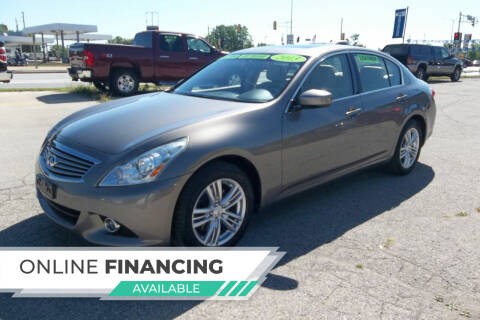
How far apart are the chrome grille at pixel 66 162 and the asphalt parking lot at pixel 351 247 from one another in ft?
2.15

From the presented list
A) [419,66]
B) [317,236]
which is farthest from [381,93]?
[419,66]

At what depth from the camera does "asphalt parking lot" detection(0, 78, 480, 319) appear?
270 centimetres

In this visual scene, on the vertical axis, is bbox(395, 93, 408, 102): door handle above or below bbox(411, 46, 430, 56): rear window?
below

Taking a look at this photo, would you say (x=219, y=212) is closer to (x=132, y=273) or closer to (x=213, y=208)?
(x=213, y=208)

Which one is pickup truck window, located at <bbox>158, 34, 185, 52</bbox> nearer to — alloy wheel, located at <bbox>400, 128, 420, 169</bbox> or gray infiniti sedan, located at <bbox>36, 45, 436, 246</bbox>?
gray infiniti sedan, located at <bbox>36, 45, 436, 246</bbox>

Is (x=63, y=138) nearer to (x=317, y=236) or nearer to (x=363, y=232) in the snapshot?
(x=317, y=236)

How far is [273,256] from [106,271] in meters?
1.27

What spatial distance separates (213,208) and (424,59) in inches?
848

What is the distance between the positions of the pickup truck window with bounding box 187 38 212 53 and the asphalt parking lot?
26.9 ft

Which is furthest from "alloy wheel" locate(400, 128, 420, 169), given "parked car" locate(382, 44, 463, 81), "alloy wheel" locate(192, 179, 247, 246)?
"parked car" locate(382, 44, 463, 81)

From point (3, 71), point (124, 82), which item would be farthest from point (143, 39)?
point (3, 71)

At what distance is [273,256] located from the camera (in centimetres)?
339

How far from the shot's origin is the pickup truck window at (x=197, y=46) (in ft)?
44.0

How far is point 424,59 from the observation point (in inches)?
856
